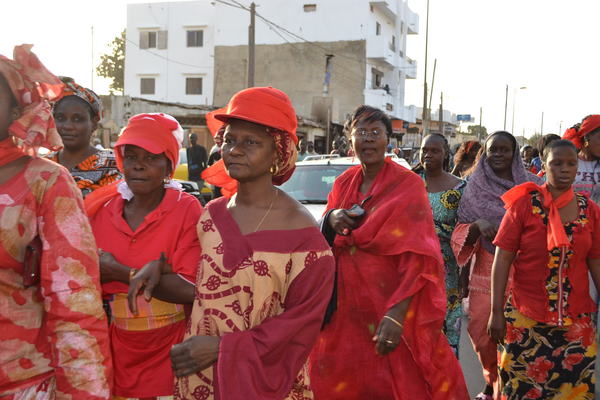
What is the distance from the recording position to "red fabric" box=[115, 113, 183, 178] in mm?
2854

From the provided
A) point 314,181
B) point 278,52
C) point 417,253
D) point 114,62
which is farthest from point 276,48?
point 417,253

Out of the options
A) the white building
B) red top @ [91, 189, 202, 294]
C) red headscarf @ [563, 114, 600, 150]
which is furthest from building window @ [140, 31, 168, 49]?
red top @ [91, 189, 202, 294]

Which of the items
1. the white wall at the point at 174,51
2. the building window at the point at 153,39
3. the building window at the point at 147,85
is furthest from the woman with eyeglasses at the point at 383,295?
the building window at the point at 147,85

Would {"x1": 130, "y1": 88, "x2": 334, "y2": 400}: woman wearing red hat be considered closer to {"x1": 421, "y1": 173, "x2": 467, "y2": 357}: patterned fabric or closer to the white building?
{"x1": 421, "y1": 173, "x2": 467, "y2": 357}: patterned fabric

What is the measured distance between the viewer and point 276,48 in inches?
1629

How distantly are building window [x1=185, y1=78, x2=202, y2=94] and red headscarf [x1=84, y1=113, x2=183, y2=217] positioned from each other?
41.9 meters

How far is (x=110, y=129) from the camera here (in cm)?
2544

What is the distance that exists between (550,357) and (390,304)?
4.57 ft

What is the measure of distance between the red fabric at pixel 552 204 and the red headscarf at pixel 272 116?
6.83 feet

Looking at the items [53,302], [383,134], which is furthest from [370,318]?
[53,302]

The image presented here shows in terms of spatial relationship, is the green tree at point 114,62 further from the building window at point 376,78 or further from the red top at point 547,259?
the red top at point 547,259

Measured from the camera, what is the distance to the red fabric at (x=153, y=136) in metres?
2.85

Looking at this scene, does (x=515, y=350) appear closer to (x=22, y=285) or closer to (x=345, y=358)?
(x=345, y=358)

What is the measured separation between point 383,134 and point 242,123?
1.63 meters
